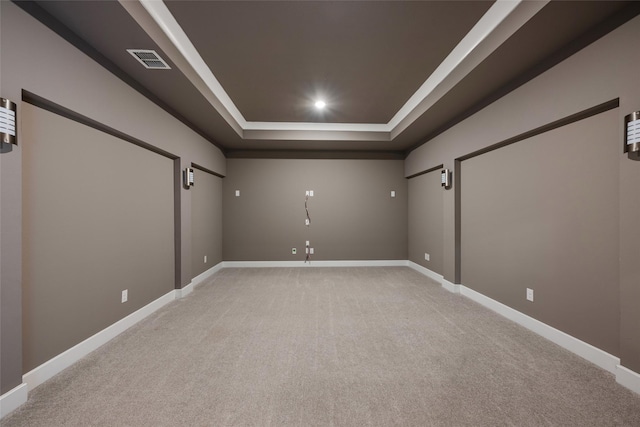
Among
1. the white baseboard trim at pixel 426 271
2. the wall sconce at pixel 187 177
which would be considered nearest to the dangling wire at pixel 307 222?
the white baseboard trim at pixel 426 271

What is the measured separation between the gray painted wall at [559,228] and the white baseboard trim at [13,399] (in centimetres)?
413

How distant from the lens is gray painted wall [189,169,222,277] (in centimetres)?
456

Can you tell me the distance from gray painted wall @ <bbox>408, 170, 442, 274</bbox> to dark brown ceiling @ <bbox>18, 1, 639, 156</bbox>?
137cm

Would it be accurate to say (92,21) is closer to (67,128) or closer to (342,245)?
(67,128)

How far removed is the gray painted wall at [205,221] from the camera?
4.56m

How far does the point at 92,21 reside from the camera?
6.42ft

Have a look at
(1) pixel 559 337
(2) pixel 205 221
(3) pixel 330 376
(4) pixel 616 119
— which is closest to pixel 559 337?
(1) pixel 559 337

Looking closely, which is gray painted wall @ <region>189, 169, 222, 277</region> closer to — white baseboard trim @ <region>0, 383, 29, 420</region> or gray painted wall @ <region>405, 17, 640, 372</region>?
white baseboard trim @ <region>0, 383, 29, 420</region>

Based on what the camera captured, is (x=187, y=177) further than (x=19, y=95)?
Yes

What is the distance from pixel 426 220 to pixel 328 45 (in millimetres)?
3756

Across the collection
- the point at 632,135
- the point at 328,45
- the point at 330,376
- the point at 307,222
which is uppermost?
the point at 328,45

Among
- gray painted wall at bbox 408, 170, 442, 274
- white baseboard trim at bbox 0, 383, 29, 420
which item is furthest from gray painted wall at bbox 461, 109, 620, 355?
white baseboard trim at bbox 0, 383, 29, 420

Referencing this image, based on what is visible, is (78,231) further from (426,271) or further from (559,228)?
(426,271)

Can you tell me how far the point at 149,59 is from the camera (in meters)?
2.45
